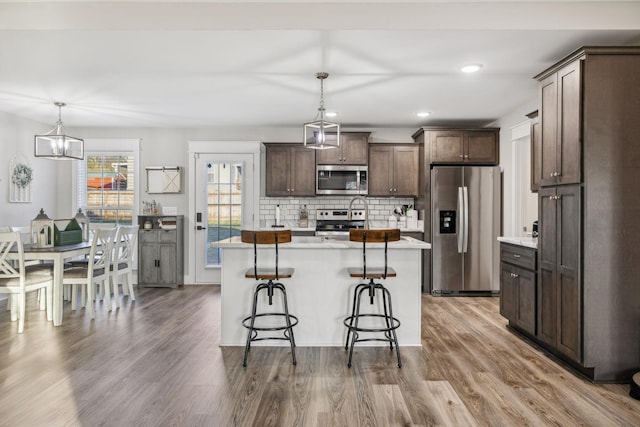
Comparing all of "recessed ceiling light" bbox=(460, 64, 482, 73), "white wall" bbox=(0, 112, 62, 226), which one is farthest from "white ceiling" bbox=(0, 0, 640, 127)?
"white wall" bbox=(0, 112, 62, 226)

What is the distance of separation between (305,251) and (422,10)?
2019 mm

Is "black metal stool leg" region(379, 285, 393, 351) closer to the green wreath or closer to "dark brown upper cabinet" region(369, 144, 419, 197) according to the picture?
"dark brown upper cabinet" region(369, 144, 419, 197)

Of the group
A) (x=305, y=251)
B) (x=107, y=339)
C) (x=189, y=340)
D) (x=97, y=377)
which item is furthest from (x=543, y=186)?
(x=107, y=339)

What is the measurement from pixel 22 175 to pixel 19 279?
2.28m

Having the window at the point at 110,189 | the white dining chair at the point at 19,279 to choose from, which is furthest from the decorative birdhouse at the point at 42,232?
the window at the point at 110,189

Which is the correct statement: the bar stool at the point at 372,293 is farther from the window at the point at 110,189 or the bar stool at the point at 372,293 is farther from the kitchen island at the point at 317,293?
the window at the point at 110,189

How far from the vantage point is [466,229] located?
18.2 ft

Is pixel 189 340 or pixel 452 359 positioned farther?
pixel 189 340

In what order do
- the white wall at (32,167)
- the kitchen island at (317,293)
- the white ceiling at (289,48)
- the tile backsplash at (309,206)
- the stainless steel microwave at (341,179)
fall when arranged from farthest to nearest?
the tile backsplash at (309,206), the stainless steel microwave at (341,179), the white wall at (32,167), the kitchen island at (317,293), the white ceiling at (289,48)

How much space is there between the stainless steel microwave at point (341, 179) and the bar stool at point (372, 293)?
105 inches

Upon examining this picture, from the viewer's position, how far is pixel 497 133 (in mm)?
5766

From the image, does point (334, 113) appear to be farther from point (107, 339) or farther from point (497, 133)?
point (107, 339)

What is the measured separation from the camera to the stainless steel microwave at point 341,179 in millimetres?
6035

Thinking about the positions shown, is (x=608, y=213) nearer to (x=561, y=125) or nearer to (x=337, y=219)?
(x=561, y=125)
